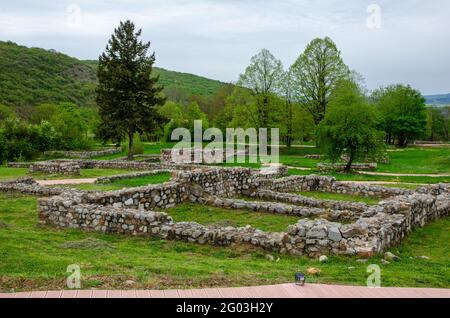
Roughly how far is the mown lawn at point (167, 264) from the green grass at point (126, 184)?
848 centimetres

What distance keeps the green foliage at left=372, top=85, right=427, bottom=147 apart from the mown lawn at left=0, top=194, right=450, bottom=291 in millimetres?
50555

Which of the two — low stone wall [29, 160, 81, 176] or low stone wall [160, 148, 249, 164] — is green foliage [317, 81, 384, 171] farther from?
low stone wall [29, 160, 81, 176]

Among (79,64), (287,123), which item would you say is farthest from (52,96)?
(287,123)

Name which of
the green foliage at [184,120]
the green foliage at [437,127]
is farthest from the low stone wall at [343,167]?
the green foliage at [437,127]

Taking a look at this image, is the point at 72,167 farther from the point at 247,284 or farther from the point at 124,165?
the point at 247,284

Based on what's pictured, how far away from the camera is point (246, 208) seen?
15.9 m

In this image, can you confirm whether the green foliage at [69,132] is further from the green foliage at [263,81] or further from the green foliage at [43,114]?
the green foliage at [263,81]

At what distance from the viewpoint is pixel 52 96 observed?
103125 mm

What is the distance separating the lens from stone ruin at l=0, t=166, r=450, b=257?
10.2 metres

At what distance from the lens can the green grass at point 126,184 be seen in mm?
20984

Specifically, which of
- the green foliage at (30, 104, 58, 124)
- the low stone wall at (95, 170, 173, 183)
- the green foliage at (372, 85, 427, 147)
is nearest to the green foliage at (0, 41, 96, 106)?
the green foliage at (30, 104, 58, 124)

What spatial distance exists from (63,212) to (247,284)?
7.87m

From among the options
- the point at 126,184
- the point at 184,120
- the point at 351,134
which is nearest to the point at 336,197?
the point at 351,134

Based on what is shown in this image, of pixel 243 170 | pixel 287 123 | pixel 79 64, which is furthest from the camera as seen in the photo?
pixel 79 64
